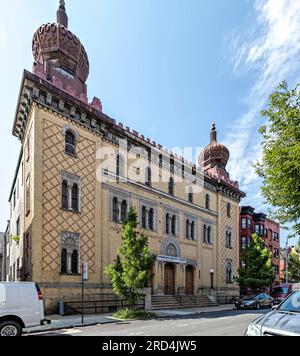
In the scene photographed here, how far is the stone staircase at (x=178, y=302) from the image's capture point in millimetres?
28688

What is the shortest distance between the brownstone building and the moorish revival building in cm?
1868

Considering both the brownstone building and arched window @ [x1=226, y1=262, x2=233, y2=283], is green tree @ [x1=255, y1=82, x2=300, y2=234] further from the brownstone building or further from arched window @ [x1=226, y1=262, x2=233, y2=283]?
the brownstone building

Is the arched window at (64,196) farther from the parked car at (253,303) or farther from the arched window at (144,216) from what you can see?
the parked car at (253,303)

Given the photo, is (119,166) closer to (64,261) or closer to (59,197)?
(59,197)

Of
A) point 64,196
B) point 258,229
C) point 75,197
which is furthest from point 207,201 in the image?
point 258,229

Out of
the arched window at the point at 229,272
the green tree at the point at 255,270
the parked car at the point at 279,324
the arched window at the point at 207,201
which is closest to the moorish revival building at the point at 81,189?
the arched window at the point at 207,201

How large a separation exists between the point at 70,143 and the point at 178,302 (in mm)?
15609

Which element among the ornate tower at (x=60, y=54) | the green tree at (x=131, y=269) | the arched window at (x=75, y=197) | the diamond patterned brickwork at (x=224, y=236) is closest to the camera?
the green tree at (x=131, y=269)

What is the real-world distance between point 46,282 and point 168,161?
1652 centimetres

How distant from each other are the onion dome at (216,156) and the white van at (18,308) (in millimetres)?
32625

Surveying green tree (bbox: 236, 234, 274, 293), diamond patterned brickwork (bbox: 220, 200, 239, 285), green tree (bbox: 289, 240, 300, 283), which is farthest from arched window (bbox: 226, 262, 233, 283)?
green tree (bbox: 289, 240, 300, 283)

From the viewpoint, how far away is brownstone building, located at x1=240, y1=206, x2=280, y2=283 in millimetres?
55256
